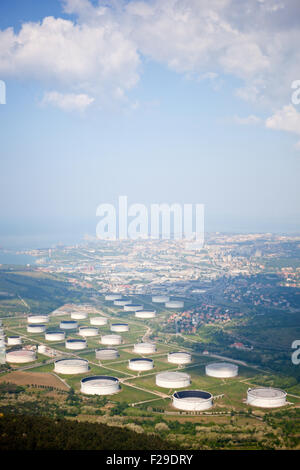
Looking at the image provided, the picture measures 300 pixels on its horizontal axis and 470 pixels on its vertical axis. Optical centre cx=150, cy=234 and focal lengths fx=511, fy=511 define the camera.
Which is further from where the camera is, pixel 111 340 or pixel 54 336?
pixel 54 336

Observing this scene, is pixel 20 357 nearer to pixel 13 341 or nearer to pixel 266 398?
pixel 13 341

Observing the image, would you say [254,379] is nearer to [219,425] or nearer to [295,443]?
[219,425]

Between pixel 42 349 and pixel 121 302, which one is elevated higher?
pixel 121 302

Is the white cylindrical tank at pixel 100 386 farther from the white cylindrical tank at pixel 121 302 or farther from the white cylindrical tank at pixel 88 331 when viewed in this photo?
the white cylindrical tank at pixel 121 302

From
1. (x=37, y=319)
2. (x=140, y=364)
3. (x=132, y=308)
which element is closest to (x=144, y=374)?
(x=140, y=364)

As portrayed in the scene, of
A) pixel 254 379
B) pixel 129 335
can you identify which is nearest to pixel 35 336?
pixel 129 335

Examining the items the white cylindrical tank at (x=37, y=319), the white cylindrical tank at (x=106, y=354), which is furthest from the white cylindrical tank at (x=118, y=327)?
the white cylindrical tank at (x=106, y=354)
